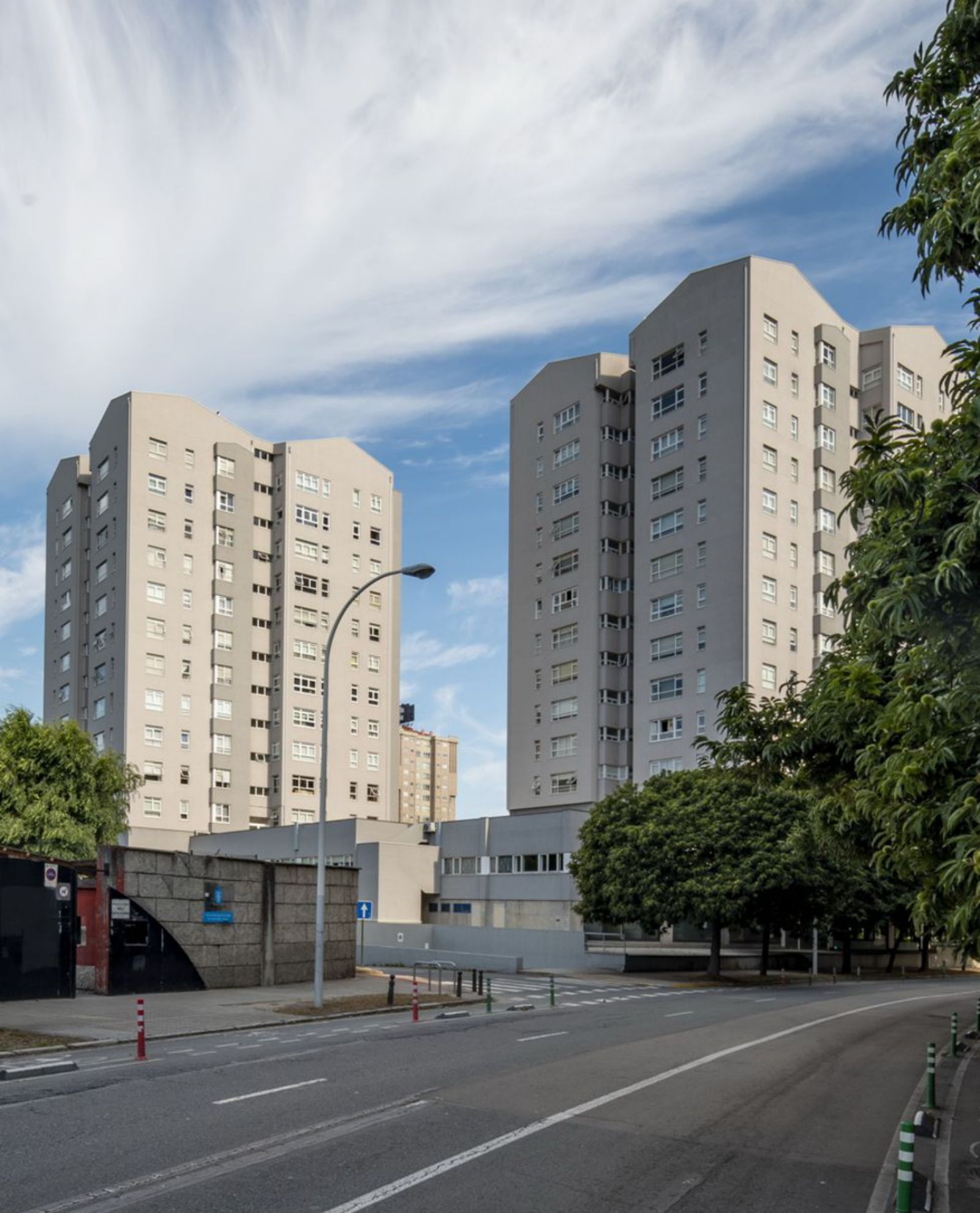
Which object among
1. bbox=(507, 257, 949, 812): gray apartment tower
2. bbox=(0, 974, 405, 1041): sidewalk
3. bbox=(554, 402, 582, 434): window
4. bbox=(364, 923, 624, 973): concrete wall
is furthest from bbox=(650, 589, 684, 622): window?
bbox=(0, 974, 405, 1041): sidewalk

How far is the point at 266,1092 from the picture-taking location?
51.4 feet

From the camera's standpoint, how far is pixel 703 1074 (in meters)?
19.2

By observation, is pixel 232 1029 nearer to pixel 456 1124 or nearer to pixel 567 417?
pixel 456 1124

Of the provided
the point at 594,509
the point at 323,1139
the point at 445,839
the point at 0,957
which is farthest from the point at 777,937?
the point at 323,1139

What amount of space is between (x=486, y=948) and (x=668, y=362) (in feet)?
118

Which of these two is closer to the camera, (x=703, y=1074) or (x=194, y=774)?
(x=703, y=1074)

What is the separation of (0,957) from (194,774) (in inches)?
2351

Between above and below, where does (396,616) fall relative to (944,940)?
above

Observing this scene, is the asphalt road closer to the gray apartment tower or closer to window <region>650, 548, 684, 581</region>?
the gray apartment tower

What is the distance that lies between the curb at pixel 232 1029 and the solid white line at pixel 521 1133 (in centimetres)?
935

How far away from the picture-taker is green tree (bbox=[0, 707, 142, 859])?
2115 inches

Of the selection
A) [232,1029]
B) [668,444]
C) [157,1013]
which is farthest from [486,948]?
[232,1029]

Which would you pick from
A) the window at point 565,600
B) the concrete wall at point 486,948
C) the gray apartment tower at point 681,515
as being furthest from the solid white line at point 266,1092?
the window at point 565,600

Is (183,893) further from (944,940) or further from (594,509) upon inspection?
(594,509)
